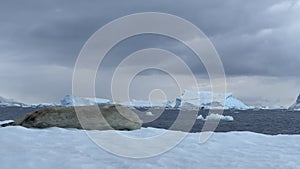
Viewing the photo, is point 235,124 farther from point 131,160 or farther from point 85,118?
point 131,160

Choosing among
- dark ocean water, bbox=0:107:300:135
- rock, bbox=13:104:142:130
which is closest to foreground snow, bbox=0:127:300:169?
rock, bbox=13:104:142:130

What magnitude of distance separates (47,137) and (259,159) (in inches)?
232

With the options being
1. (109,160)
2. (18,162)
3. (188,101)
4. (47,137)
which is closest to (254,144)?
(109,160)

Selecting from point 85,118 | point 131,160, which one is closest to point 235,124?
point 85,118

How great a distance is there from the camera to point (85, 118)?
14062 millimetres

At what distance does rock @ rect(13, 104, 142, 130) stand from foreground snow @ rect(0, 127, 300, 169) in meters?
1.70

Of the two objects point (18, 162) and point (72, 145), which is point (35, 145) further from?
point (18, 162)

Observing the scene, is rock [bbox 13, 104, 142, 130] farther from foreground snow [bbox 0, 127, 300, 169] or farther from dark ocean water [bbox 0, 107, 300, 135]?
dark ocean water [bbox 0, 107, 300, 135]

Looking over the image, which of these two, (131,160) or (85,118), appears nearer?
(131,160)

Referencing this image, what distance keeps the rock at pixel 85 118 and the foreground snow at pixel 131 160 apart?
1704 mm

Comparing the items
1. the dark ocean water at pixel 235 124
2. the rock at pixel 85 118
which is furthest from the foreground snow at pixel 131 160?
the dark ocean water at pixel 235 124

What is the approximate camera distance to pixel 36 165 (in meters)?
7.66

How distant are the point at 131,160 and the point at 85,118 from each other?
607cm

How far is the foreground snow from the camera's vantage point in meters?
7.91
